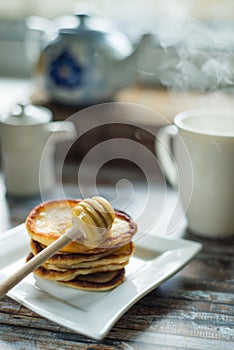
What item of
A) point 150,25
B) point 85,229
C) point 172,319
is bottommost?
point 172,319

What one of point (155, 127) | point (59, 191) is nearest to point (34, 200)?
point (59, 191)

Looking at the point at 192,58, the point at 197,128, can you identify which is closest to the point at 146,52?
the point at 192,58

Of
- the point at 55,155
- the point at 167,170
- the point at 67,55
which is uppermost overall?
the point at 67,55

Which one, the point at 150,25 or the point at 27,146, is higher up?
the point at 150,25

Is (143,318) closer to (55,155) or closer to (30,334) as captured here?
(30,334)

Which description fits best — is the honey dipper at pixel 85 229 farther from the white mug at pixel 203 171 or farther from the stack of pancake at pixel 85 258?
the white mug at pixel 203 171

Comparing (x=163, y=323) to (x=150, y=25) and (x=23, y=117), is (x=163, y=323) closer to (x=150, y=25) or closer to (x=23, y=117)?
(x=23, y=117)

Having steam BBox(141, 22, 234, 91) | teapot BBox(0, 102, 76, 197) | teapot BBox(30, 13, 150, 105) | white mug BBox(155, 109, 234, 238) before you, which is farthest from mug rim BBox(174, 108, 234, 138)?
teapot BBox(30, 13, 150, 105)
